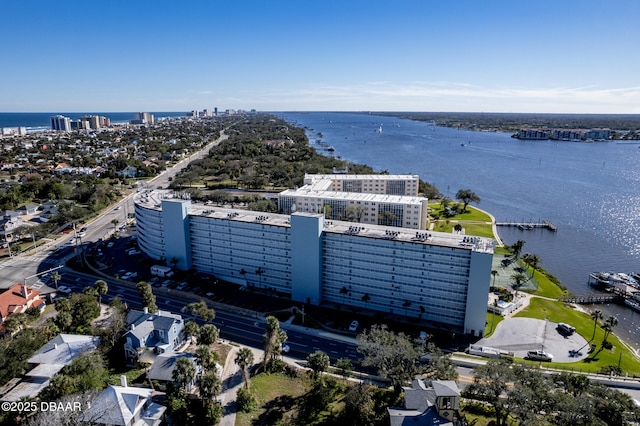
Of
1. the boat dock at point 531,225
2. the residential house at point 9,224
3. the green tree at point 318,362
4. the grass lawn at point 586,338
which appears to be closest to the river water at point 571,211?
the boat dock at point 531,225

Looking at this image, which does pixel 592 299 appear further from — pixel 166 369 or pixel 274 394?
pixel 166 369

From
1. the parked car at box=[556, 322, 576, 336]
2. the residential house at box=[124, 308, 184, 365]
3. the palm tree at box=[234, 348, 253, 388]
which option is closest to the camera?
the palm tree at box=[234, 348, 253, 388]

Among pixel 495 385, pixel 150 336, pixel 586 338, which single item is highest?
pixel 495 385

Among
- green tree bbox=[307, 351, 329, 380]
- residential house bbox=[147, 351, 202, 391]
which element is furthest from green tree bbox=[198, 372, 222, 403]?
green tree bbox=[307, 351, 329, 380]

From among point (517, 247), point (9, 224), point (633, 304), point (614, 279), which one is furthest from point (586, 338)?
point (9, 224)

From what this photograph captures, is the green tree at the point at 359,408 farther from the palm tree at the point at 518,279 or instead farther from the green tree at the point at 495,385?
the palm tree at the point at 518,279

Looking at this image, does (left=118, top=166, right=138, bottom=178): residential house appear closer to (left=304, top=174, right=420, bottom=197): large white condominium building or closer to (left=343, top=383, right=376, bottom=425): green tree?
(left=304, top=174, right=420, bottom=197): large white condominium building

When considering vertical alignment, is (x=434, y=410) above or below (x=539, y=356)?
above
